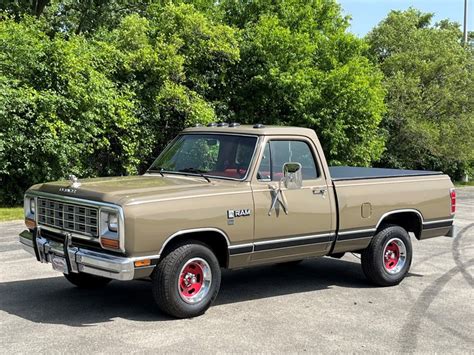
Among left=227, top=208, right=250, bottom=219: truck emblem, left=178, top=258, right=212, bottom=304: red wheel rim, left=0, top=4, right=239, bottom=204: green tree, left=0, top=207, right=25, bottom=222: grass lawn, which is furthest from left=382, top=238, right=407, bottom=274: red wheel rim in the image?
left=0, top=4, right=239, bottom=204: green tree

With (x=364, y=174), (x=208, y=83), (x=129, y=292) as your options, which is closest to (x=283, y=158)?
(x=364, y=174)

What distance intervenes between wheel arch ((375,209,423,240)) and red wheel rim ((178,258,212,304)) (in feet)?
8.75

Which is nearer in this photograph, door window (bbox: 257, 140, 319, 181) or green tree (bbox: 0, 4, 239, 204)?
door window (bbox: 257, 140, 319, 181)

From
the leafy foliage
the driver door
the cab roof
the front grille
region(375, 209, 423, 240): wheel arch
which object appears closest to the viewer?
the front grille

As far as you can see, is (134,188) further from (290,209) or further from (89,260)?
(290,209)

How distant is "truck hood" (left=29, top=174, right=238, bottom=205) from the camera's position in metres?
5.88

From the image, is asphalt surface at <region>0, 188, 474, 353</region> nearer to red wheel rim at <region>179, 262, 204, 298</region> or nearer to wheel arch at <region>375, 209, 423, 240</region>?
red wheel rim at <region>179, 262, 204, 298</region>

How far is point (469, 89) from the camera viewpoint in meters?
27.1

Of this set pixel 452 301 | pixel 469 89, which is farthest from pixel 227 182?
pixel 469 89

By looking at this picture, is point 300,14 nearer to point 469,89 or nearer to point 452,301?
point 469,89

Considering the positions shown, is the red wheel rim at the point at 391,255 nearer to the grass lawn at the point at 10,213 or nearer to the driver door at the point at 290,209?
the driver door at the point at 290,209

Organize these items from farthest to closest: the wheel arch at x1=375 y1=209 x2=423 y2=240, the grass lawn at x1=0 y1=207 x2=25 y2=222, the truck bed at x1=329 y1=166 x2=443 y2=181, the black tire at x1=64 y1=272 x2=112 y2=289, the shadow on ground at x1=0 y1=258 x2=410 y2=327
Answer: the grass lawn at x1=0 y1=207 x2=25 y2=222, the wheel arch at x1=375 y1=209 x2=423 y2=240, the truck bed at x1=329 y1=166 x2=443 y2=181, the black tire at x1=64 y1=272 x2=112 y2=289, the shadow on ground at x1=0 y1=258 x2=410 y2=327

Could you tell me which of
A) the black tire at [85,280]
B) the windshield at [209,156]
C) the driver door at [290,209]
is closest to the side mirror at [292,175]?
the driver door at [290,209]

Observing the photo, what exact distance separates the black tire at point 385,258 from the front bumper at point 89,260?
3128mm
